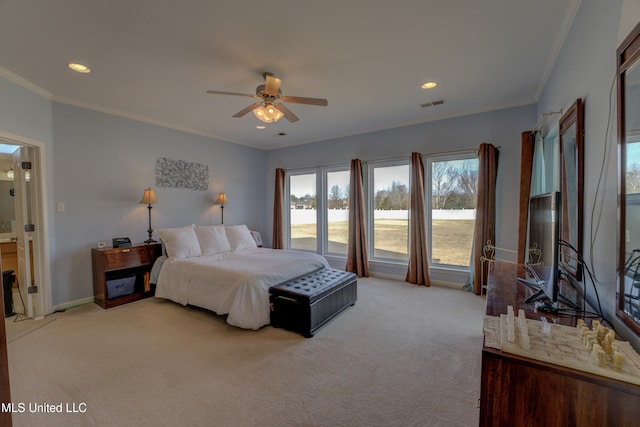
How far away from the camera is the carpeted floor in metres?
1.72

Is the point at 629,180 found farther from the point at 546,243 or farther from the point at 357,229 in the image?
the point at 357,229

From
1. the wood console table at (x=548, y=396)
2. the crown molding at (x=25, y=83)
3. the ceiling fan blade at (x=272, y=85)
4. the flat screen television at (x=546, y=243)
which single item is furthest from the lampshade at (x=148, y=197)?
the flat screen television at (x=546, y=243)

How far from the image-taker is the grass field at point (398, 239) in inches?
167

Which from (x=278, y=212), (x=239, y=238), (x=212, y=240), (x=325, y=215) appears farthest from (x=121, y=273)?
(x=325, y=215)

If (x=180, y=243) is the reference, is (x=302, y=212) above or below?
above

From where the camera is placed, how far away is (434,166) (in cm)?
445

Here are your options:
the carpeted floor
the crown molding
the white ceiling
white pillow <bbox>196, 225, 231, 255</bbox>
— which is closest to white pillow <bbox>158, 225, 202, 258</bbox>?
white pillow <bbox>196, 225, 231, 255</bbox>

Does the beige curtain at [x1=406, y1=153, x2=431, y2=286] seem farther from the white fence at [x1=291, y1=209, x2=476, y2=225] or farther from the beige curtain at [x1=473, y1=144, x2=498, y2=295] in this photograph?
the beige curtain at [x1=473, y1=144, x2=498, y2=295]

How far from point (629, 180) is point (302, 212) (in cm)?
518

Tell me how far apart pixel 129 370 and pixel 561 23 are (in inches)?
175

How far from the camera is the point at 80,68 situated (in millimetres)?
2643

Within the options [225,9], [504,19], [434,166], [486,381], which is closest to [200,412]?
[486,381]

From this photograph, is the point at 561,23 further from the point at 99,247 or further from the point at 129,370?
the point at 99,247

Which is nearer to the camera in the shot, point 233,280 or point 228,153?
point 233,280
